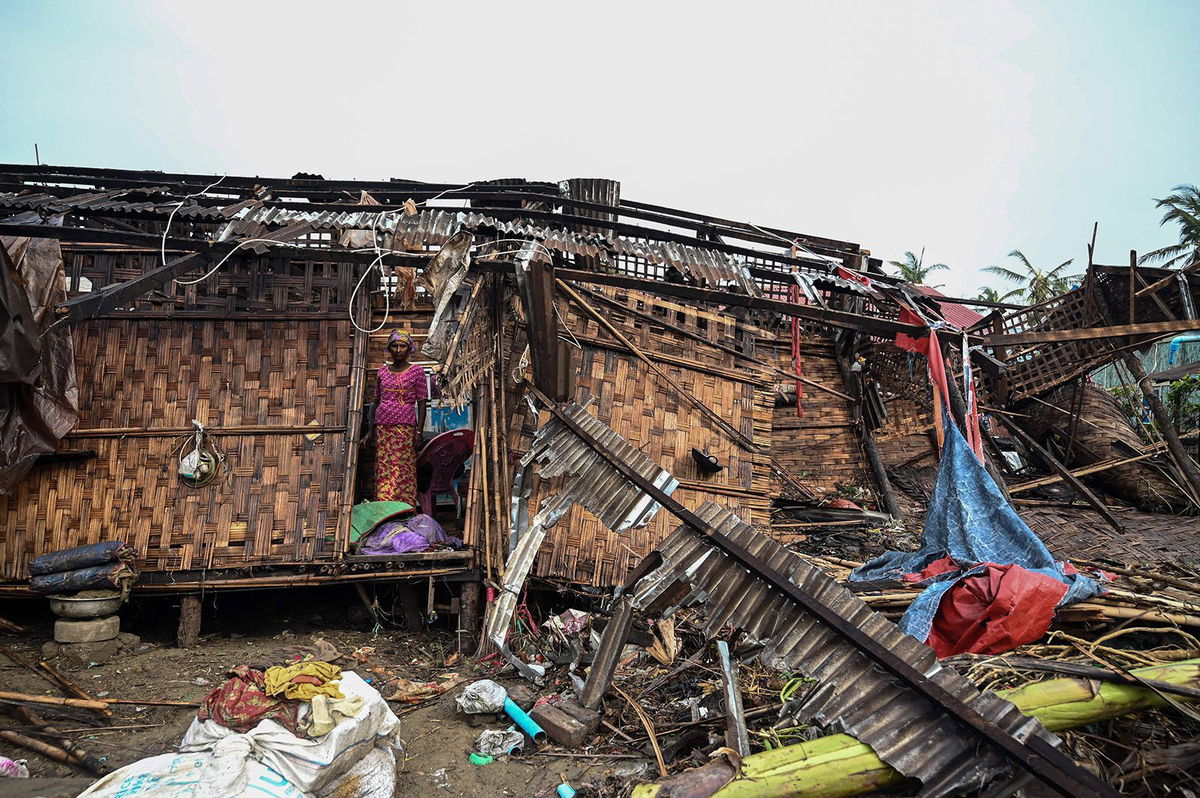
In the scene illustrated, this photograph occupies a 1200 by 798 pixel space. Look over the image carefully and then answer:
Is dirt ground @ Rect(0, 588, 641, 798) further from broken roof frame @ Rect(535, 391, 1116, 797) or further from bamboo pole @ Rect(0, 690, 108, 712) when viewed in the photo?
broken roof frame @ Rect(535, 391, 1116, 797)

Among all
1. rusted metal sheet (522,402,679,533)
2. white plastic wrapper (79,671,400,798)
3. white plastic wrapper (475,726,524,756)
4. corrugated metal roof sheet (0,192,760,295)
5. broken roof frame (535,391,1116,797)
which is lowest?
white plastic wrapper (475,726,524,756)

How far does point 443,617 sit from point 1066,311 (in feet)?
33.6

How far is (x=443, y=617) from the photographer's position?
6.59 m

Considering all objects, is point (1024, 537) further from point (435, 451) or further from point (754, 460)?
point (435, 451)

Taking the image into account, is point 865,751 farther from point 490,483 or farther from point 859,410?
point 859,410

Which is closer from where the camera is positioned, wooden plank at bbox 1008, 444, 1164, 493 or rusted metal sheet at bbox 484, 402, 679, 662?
rusted metal sheet at bbox 484, 402, 679, 662

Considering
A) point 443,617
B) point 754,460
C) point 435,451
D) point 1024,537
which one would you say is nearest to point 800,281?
point 754,460

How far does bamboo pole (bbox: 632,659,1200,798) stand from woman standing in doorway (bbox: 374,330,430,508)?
452 centimetres

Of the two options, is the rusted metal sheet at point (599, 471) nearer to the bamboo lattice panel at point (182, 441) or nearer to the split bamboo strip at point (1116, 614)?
the bamboo lattice panel at point (182, 441)

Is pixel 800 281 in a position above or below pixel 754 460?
above

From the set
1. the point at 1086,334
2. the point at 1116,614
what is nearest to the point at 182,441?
the point at 1116,614

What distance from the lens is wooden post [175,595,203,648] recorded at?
5.80 metres

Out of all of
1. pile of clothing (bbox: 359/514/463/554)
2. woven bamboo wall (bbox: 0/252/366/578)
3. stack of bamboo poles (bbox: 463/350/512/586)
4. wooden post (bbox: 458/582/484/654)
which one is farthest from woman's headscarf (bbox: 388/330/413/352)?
wooden post (bbox: 458/582/484/654)

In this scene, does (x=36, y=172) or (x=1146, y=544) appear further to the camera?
(x=36, y=172)
